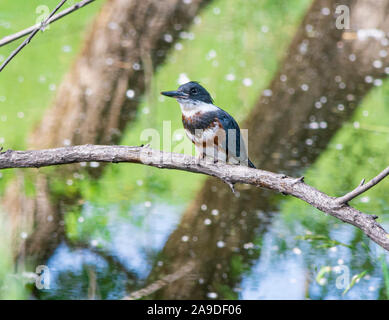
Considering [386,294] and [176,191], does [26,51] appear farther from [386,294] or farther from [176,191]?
[386,294]

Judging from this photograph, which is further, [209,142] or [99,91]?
[99,91]

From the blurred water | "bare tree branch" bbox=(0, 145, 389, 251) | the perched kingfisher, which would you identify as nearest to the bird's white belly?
the perched kingfisher

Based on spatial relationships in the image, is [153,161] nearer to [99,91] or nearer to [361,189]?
[361,189]

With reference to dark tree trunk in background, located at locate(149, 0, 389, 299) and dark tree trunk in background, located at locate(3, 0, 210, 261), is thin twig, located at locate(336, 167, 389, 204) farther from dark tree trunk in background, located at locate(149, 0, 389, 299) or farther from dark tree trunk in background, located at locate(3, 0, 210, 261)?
dark tree trunk in background, located at locate(3, 0, 210, 261)

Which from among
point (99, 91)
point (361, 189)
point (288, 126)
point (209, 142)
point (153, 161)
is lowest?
point (361, 189)

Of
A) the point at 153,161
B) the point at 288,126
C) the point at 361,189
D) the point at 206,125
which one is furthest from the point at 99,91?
the point at 361,189

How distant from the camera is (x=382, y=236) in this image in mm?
1944

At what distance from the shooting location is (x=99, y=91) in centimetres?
577

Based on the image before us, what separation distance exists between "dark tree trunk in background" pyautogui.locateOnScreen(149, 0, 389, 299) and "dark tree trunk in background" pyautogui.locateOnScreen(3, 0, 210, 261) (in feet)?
2.93

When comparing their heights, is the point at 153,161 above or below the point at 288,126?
below

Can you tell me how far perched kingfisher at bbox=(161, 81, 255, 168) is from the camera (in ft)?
8.96

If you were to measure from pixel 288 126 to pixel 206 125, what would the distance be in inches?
109

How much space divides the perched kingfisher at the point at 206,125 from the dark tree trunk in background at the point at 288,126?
3.79 feet

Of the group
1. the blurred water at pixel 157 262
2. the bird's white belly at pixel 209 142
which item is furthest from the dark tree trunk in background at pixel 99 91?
the bird's white belly at pixel 209 142
